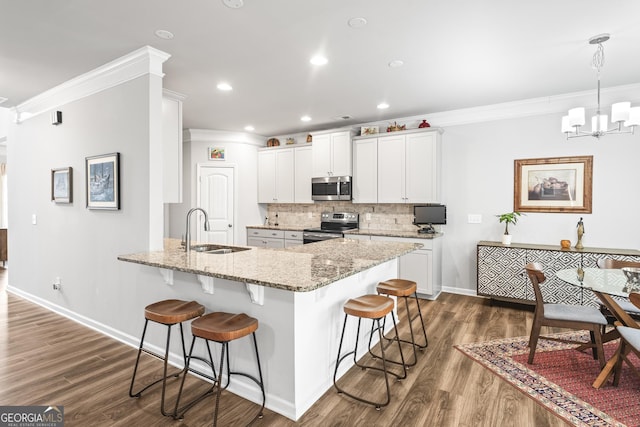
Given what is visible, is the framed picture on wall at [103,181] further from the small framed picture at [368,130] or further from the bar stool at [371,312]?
the small framed picture at [368,130]

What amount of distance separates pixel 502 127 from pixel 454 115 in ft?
2.18

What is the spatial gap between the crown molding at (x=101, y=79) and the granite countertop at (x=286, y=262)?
1656 mm

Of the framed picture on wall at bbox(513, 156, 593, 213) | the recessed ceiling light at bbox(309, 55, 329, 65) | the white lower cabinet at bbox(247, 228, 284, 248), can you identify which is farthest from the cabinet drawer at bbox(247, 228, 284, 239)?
the framed picture on wall at bbox(513, 156, 593, 213)

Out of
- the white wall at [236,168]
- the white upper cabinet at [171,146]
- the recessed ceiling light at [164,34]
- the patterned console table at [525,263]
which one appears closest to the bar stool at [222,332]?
the white upper cabinet at [171,146]

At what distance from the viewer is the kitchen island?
81.9 inches

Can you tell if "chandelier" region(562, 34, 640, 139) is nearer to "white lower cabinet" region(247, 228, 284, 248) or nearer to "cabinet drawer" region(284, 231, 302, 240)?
"cabinet drawer" region(284, 231, 302, 240)

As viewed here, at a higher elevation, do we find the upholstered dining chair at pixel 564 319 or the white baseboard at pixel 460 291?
the upholstered dining chair at pixel 564 319

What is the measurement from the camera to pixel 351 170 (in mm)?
5406

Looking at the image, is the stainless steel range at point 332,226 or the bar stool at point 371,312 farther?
the stainless steel range at point 332,226

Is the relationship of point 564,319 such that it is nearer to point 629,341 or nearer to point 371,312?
point 629,341

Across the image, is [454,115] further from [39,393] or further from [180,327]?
[39,393]

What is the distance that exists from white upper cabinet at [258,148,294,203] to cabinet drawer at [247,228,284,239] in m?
0.63

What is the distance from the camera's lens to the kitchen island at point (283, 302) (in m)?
2.08

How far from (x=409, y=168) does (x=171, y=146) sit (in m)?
3.23
